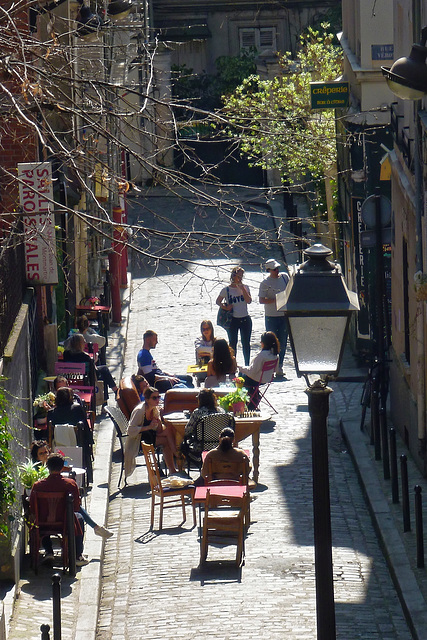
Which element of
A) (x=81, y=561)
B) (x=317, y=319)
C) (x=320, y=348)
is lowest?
(x=81, y=561)

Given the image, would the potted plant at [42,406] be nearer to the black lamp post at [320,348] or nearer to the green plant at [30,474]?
the green plant at [30,474]

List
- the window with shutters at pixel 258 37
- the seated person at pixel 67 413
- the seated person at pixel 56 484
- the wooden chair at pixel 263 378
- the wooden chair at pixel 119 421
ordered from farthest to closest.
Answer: the window with shutters at pixel 258 37, the wooden chair at pixel 263 378, the wooden chair at pixel 119 421, the seated person at pixel 67 413, the seated person at pixel 56 484

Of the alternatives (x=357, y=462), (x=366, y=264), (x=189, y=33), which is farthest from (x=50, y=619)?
(x=189, y=33)

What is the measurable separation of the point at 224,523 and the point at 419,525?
1.93 m

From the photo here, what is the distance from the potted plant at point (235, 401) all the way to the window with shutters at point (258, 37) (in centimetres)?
3492

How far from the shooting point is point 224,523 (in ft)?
40.9

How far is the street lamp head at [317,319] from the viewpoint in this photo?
307 inches

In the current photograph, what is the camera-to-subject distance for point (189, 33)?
4731 centimetres

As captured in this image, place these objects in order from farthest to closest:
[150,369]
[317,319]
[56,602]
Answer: [150,369]
[56,602]
[317,319]

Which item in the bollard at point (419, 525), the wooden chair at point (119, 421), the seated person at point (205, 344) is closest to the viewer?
the bollard at point (419, 525)

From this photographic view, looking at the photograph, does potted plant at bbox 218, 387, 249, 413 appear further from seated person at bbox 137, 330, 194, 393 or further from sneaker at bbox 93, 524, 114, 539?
sneaker at bbox 93, 524, 114, 539

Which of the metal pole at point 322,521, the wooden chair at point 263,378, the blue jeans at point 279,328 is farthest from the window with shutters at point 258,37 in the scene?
the metal pole at point 322,521

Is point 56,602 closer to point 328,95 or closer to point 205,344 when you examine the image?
point 205,344

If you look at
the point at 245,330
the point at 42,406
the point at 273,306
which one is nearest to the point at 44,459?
the point at 42,406
